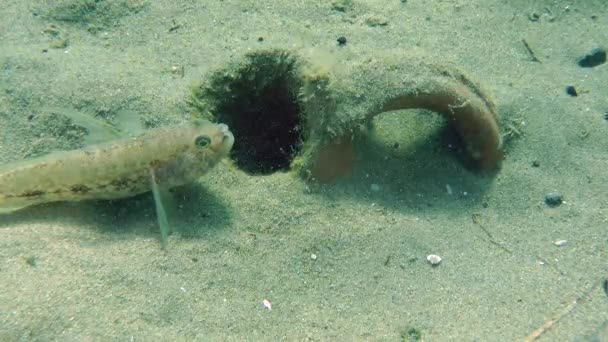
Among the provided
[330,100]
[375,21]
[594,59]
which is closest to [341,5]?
[375,21]

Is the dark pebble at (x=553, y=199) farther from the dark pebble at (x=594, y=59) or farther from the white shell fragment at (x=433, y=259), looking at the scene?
the dark pebble at (x=594, y=59)

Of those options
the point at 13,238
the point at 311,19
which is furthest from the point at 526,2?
the point at 13,238

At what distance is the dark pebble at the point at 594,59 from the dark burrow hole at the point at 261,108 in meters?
3.88

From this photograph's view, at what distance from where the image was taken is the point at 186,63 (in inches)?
181

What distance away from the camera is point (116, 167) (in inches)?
129

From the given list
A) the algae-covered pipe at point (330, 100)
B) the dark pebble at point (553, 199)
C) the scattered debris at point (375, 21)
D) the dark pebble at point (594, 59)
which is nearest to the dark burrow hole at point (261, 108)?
the algae-covered pipe at point (330, 100)

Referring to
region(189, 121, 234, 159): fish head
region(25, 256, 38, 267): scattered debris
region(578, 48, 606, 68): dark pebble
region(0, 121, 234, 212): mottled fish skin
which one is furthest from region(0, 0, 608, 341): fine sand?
region(189, 121, 234, 159): fish head

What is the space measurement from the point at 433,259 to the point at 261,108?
2.37 metres

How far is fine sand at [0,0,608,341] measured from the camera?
300cm

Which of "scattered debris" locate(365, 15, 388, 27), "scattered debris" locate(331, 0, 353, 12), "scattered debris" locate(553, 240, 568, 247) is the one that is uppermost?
"scattered debris" locate(331, 0, 353, 12)

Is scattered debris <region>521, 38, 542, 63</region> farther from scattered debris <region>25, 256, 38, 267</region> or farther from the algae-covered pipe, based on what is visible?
scattered debris <region>25, 256, 38, 267</region>

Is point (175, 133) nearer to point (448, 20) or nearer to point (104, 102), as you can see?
point (104, 102)

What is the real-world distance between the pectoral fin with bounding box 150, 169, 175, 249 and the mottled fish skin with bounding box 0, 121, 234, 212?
0.06 m

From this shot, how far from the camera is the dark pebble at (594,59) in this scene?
5.40 m
